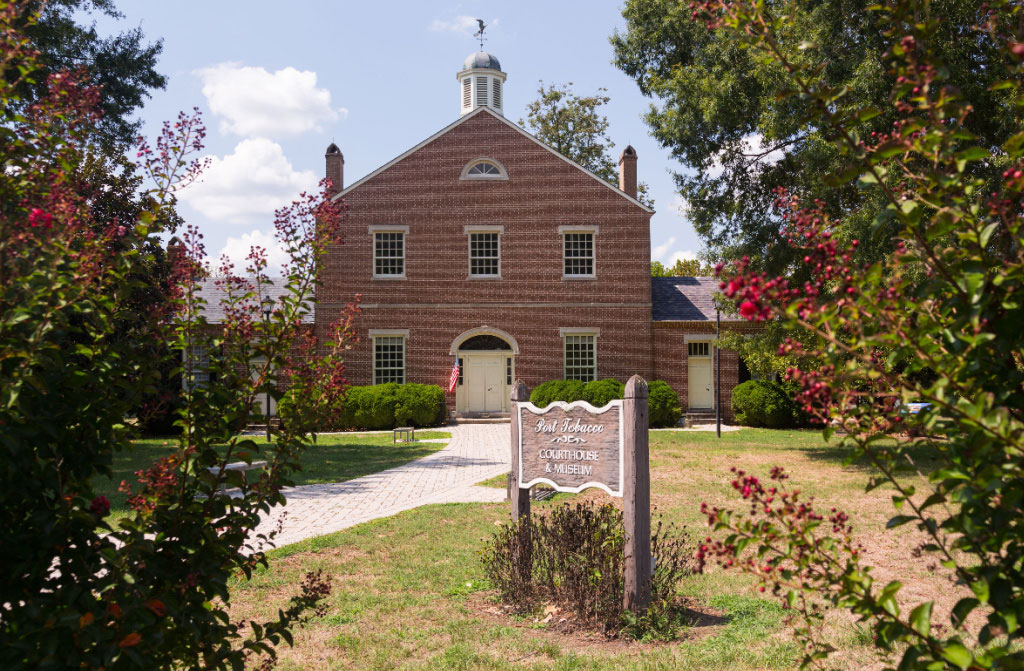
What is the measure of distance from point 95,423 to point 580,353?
27.2 m

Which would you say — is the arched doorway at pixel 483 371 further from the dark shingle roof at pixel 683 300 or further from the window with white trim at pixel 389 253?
the dark shingle roof at pixel 683 300

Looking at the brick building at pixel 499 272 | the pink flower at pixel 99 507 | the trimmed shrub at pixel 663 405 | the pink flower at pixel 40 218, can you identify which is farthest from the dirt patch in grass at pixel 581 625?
the brick building at pixel 499 272

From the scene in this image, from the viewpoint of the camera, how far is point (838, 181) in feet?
6.81

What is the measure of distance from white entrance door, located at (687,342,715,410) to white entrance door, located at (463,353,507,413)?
7284 millimetres

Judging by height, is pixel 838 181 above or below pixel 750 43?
below

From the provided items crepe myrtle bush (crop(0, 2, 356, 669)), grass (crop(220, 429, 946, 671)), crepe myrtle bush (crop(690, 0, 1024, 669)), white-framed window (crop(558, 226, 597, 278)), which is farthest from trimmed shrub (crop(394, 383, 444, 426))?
crepe myrtle bush (crop(690, 0, 1024, 669))

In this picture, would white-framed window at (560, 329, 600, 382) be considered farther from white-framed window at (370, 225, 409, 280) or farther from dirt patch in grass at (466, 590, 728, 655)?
dirt patch in grass at (466, 590, 728, 655)

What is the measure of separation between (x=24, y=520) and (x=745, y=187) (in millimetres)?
18870

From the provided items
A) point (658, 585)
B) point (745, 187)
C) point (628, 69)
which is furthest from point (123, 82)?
point (658, 585)

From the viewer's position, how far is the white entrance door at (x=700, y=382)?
98.0 feet

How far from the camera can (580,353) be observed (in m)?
29.5

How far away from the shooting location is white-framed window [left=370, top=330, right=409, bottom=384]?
29.1 meters

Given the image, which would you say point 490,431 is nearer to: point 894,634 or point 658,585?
point 658,585

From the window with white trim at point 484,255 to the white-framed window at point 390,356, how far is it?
144 inches
